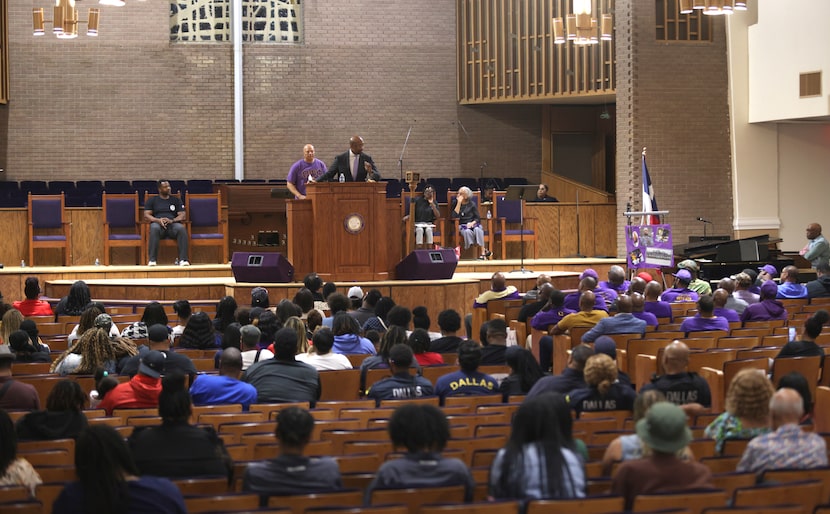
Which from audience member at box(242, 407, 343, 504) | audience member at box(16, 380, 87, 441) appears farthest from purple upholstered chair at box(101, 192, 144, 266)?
audience member at box(242, 407, 343, 504)

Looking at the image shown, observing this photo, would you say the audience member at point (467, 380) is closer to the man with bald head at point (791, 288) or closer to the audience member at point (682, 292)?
the audience member at point (682, 292)

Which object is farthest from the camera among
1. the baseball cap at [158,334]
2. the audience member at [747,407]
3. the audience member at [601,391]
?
the baseball cap at [158,334]

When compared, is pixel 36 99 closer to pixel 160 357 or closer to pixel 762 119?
pixel 762 119

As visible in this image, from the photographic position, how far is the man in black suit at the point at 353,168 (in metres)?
12.0

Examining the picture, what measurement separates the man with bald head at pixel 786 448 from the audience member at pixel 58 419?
2.86 meters

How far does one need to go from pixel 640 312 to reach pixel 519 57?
430 inches

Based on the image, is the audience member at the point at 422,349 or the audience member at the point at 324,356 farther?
the audience member at the point at 422,349

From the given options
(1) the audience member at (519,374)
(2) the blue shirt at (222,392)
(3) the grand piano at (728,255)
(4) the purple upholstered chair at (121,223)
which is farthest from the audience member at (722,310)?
(4) the purple upholstered chair at (121,223)

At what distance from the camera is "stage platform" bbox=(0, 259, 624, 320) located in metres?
12.1

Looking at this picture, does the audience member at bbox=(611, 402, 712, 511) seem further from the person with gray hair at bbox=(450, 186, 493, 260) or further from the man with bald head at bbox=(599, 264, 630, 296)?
the person with gray hair at bbox=(450, 186, 493, 260)

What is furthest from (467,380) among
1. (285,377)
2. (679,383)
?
(679,383)

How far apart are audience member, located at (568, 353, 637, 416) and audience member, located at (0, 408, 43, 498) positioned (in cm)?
258

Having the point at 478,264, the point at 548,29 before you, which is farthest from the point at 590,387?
the point at 548,29

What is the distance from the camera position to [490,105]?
64.6 feet
